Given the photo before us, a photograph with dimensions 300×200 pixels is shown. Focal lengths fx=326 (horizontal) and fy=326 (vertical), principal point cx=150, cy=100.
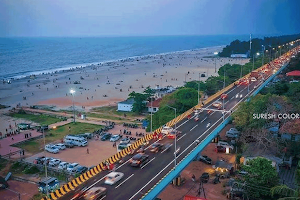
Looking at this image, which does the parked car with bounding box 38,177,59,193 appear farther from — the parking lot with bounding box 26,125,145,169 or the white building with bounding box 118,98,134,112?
the white building with bounding box 118,98,134,112

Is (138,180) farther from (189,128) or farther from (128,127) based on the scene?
(128,127)

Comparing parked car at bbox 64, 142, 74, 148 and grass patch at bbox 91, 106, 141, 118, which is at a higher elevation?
grass patch at bbox 91, 106, 141, 118

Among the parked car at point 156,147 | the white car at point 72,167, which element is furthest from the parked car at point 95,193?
the white car at point 72,167

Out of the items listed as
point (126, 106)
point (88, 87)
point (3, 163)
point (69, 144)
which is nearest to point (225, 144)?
point (69, 144)

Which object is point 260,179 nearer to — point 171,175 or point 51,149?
point 171,175

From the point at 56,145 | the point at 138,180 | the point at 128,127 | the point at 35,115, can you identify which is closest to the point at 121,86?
the point at 35,115

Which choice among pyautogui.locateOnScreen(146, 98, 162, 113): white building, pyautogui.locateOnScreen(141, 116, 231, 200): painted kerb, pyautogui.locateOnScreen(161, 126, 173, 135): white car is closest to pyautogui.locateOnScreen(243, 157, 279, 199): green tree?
pyautogui.locateOnScreen(141, 116, 231, 200): painted kerb
